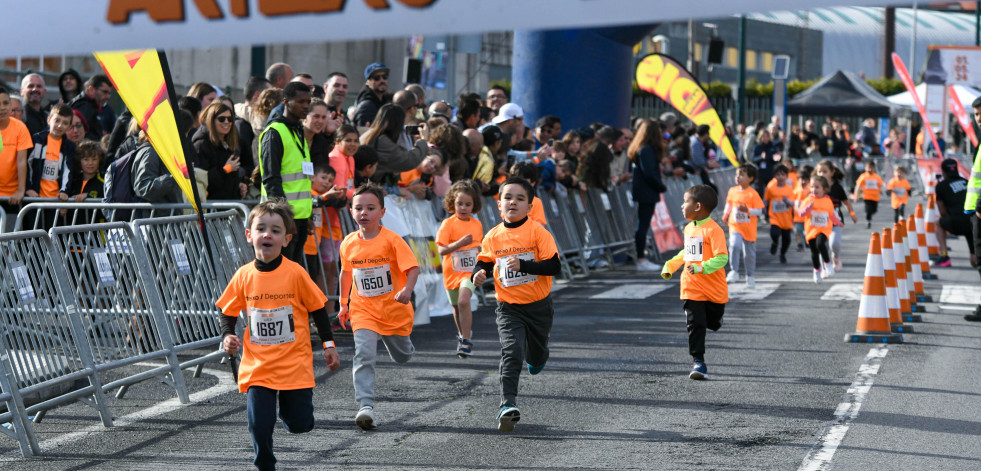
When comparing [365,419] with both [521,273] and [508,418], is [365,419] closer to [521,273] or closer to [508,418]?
[508,418]

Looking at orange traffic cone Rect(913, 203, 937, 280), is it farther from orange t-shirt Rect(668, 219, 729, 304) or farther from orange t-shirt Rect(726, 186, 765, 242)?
orange t-shirt Rect(668, 219, 729, 304)

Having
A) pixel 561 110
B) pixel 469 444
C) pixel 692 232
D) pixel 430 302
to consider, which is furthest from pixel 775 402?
pixel 561 110

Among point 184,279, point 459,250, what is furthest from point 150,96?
point 459,250

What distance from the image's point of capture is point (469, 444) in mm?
6836

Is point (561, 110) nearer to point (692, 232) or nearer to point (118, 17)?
point (692, 232)

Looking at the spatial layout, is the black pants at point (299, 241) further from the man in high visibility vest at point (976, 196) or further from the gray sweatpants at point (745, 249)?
the man in high visibility vest at point (976, 196)

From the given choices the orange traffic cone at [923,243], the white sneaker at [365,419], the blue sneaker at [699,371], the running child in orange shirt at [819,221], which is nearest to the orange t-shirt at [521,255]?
the white sneaker at [365,419]

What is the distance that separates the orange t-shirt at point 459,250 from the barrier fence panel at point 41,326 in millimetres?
3076

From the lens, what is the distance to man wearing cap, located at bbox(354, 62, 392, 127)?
12617 mm

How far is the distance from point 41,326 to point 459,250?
347 cm

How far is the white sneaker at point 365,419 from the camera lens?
714cm

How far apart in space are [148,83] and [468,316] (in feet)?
9.16

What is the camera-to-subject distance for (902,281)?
12414mm

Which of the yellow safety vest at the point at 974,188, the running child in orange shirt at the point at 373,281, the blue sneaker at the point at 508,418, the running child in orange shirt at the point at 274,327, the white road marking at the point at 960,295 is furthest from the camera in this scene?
the white road marking at the point at 960,295
